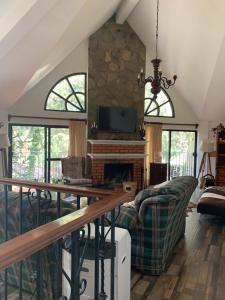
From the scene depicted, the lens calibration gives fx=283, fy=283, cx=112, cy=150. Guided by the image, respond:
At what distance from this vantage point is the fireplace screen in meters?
8.20

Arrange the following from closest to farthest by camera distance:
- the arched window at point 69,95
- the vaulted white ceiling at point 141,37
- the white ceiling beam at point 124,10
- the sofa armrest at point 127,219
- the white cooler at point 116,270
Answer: the white cooler at point 116,270 < the sofa armrest at point 127,219 < the vaulted white ceiling at point 141,37 < the white ceiling beam at point 124,10 < the arched window at point 69,95

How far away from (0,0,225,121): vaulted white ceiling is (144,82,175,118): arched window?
17.7 inches

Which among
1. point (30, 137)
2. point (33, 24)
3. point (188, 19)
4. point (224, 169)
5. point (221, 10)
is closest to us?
point (33, 24)

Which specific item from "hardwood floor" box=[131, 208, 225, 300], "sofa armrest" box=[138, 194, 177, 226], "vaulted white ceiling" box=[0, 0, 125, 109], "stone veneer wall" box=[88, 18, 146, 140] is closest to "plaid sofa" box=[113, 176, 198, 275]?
"sofa armrest" box=[138, 194, 177, 226]

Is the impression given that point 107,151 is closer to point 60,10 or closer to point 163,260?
point 60,10

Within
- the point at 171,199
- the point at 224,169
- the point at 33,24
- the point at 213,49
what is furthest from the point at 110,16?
the point at 171,199

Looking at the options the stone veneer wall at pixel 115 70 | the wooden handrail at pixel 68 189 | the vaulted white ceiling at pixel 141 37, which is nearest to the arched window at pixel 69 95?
the stone veneer wall at pixel 115 70

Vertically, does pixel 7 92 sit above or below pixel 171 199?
above

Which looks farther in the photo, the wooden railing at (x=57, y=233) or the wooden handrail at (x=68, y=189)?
the wooden handrail at (x=68, y=189)

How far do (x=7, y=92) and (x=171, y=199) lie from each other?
15.0ft

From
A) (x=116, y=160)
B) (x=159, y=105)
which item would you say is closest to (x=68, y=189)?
(x=116, y=160)

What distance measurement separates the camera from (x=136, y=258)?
314 centimetres

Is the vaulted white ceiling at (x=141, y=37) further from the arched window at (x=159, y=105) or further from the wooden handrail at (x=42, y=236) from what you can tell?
the wooden handrail at (x=42, y=236)

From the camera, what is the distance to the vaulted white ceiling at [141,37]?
4.09 meters
